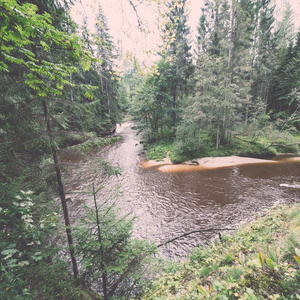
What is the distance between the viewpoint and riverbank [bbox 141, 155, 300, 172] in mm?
12409

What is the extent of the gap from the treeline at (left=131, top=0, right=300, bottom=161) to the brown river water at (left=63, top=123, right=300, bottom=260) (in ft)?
11.7

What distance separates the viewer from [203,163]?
513 inches

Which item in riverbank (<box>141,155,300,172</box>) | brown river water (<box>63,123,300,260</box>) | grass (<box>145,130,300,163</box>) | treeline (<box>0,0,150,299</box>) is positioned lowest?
brown river water (<box>63,123,300,260</box>)

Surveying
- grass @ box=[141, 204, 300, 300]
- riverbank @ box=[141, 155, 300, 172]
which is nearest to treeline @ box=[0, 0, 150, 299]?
grass @ box=[141, 204, 300, 300]

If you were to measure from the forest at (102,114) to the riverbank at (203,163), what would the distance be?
817 mm

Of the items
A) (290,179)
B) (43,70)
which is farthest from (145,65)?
(290,179)

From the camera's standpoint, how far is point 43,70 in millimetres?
1515

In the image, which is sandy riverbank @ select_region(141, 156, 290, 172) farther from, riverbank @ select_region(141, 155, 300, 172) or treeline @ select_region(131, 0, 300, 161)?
treeline @ select_region(131, 0, 300, 161)

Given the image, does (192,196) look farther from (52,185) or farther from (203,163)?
(52,185)

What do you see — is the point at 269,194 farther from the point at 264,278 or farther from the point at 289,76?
the point at 289,76

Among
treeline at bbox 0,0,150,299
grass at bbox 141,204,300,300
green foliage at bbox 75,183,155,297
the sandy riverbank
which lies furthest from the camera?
the sandy riverbank

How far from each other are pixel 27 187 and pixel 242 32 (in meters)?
20.1

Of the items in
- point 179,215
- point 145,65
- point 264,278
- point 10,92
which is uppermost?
point 145,65

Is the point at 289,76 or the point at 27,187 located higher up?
the point at 289,76
